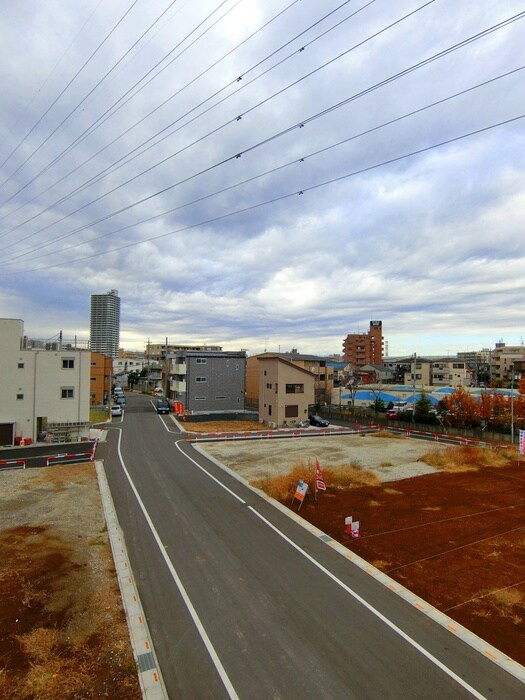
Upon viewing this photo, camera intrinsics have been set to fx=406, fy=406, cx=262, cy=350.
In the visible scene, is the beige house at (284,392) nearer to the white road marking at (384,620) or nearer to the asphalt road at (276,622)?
the asphalt road at (276,622)

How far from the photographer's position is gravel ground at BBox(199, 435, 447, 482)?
25.0 meters

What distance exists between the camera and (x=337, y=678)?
297 inches

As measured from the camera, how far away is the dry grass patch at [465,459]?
26.0 m

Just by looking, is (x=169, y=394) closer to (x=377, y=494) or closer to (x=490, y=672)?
(x=377, y=494)

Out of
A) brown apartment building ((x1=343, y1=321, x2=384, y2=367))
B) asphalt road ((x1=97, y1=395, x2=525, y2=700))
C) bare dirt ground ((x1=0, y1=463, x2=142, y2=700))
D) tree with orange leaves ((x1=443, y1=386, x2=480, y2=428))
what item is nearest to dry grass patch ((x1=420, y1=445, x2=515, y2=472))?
tree with orange leaves ((x1=443, y1=386, x2=480, y2=428))

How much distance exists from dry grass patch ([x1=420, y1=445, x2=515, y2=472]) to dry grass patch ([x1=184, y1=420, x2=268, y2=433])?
62.6 ft

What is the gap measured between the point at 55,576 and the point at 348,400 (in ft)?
194

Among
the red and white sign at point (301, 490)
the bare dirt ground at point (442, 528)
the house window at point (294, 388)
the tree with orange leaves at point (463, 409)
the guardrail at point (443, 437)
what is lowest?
the guardrail at point (443, 437)

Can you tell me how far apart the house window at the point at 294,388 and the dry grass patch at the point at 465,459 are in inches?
731

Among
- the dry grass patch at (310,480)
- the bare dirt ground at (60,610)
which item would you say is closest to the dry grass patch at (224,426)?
A: the dry grass patch at (310,480)

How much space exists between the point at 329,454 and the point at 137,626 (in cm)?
2204

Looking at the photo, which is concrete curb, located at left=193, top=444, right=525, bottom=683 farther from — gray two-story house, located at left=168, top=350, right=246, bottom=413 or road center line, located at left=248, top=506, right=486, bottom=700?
gray two-story house, located at left=168, top=350, right=246, bottom=413

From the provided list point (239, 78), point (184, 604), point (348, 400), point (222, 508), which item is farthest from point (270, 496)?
point (348, 400)

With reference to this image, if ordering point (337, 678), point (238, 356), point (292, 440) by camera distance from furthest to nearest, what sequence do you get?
point (238, 356)
point (292, 440)
point (337, 678)
